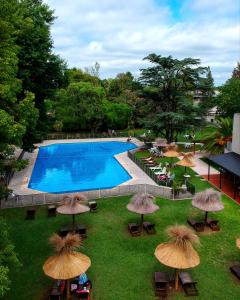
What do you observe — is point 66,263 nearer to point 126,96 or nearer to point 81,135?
point 81,135

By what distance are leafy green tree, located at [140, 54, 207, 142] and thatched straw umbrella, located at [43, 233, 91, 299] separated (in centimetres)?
2719

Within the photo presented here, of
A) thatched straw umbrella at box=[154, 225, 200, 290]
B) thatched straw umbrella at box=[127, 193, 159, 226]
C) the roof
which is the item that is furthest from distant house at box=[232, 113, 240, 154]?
thatched straw umbrella at box=[154, 225, 200, 290]

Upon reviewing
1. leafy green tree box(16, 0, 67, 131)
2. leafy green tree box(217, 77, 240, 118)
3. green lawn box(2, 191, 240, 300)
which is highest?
leafy green tree box(16, 0, 67, 131)

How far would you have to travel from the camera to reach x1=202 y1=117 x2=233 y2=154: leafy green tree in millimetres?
32250

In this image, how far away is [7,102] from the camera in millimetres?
14875

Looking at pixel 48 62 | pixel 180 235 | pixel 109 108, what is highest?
pixel 48 62

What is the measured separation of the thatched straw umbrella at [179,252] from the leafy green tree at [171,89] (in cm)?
2551

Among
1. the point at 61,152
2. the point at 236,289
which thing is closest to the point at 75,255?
the point at 236,289

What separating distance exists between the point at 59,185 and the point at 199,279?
58.7 feet

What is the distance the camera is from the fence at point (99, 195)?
21953mm

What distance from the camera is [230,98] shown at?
3766cm

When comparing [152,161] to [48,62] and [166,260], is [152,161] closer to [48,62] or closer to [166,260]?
[48,62]

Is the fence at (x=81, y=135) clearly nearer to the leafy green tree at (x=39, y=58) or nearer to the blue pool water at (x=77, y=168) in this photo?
the blue pool water at (x=77, y=168)

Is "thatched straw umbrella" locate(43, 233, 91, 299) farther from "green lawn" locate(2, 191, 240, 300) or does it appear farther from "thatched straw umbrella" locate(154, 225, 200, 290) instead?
"thatched straw umbrella" locate(154, 225, 200, 290)
